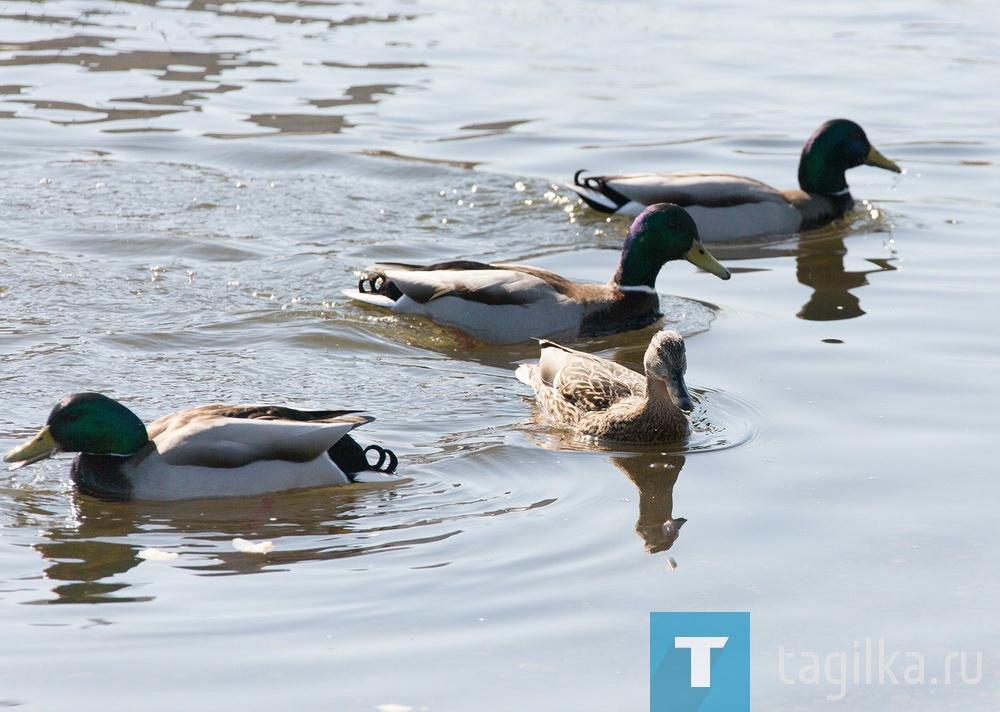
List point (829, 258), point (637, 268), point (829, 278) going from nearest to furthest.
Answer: point (637, 268) < point (829, 278) < point (829, 258)

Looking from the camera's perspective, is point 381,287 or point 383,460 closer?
point 383,460

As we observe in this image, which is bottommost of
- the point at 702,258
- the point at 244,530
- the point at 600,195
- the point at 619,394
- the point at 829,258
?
the point at 244,530

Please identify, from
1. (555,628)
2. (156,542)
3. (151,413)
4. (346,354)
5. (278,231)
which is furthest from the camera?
(278,231)

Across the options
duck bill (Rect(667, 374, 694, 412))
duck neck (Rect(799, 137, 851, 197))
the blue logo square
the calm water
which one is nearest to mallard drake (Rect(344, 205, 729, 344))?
the calm water

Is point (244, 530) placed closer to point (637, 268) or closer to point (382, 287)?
point (382, 287)

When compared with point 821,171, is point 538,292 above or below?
below

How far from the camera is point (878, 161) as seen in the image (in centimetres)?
1270

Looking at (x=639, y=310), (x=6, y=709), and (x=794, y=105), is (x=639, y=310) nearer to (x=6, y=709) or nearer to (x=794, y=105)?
(x=6, y=709)

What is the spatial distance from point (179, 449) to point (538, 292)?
3.47 metres

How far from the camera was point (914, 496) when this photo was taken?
6.61 m

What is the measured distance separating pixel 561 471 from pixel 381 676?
2.23m

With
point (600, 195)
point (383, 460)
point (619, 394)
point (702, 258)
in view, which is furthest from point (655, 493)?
point (600, 195)

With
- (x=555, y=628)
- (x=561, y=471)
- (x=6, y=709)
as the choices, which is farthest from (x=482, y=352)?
(x=6, y=709)

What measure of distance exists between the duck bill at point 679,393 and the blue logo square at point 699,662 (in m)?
1.78
